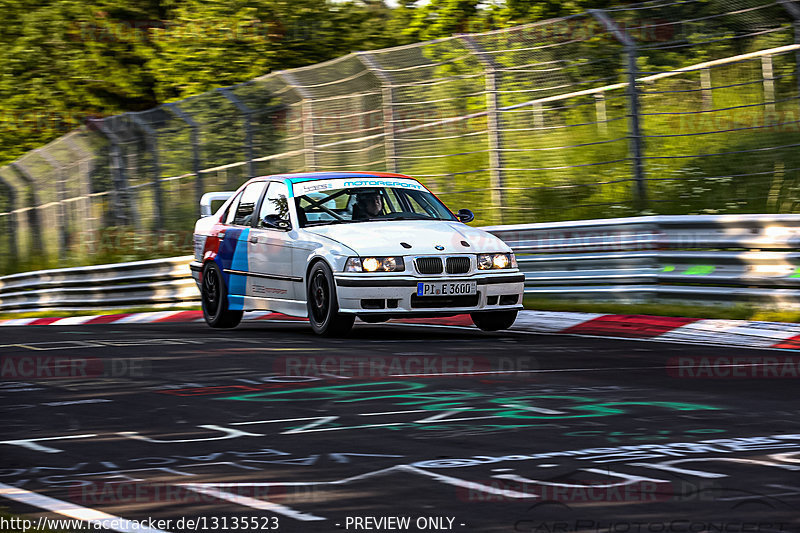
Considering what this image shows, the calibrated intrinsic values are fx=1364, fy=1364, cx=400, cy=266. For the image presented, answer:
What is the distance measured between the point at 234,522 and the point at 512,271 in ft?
24.4

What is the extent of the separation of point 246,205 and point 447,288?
3.23 meters

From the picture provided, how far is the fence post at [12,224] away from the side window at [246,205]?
1545 centimetres

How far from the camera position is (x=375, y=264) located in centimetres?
1143

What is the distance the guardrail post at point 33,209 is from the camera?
27.2m

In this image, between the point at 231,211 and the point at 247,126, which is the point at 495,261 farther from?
the point at 247,126

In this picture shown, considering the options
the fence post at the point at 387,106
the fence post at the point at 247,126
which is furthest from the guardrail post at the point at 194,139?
the fence post at the point at 387,106

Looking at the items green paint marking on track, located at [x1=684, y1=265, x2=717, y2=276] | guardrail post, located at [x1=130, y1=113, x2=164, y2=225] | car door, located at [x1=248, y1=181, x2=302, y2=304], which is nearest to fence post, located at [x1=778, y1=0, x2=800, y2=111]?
green paint marking on track, located at [x1=684, y1=265, x2=717, y2=276]

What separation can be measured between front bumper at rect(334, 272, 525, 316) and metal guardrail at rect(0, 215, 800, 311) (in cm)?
245

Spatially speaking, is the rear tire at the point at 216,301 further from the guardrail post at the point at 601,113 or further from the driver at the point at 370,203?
the guardrail post at the point at 601,113

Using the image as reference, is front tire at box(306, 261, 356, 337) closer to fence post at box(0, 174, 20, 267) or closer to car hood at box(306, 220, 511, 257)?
car hood at box(306, 220, 511, 257)

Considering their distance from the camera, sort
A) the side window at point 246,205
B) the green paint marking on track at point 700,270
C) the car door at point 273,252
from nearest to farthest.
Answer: the car door at point 273,252 < the green paint marking on track at point 700,270 < the side window at point 246,205

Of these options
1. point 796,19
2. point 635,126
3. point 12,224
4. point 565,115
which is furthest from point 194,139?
point 12,224

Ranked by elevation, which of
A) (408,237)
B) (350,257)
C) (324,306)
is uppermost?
(408,237)

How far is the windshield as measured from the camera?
1258cm
